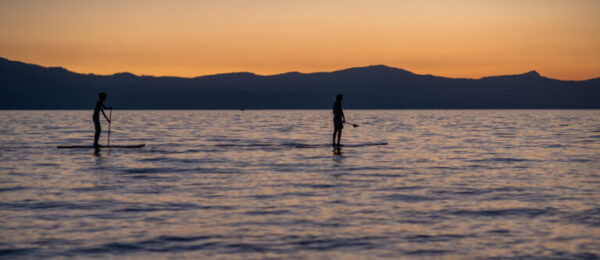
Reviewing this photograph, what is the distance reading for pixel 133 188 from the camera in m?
13.8

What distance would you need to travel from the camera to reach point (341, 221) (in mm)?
9773

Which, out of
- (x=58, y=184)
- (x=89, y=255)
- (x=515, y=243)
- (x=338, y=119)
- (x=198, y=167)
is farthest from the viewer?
(x=338, y=119)

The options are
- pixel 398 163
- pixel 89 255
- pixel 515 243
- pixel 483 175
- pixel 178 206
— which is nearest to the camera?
pixel 89 255

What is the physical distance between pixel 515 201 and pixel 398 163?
829 cm

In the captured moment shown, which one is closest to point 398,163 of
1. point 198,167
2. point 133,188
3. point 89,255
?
point 198,167

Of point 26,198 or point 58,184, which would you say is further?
point 58,184

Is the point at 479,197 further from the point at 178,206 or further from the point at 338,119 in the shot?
the point at 338,119

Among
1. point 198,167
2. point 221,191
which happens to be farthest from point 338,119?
point 221,191

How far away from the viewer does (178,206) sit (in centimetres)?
1133

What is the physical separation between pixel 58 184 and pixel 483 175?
35.8 ft

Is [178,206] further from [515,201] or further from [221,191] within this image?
[515,201]

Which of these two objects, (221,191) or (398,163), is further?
(398,163)

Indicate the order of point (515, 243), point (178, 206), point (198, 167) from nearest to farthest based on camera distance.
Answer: point (515, 243) < point (178, 206) < point (198, 167)

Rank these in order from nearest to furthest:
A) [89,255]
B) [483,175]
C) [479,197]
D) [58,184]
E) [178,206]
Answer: [89,255] → [178,206] → [479,197] → [58,184] → [483,175]
